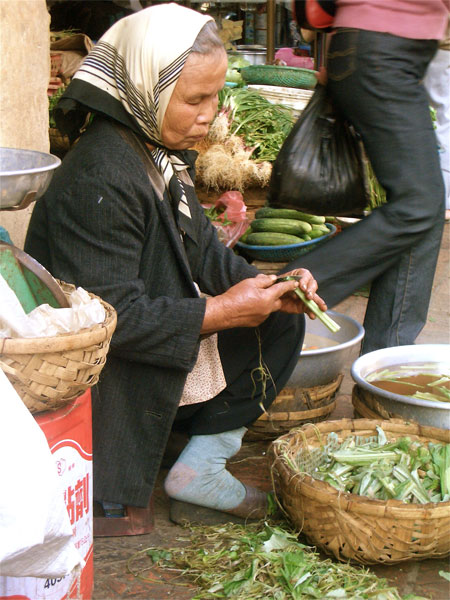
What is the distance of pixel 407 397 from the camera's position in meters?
2.60

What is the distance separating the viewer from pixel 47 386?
1.59m

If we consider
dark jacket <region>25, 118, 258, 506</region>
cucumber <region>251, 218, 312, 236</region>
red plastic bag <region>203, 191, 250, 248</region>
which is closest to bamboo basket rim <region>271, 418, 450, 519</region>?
dark jacket <region>25, 118, 258, 506</region>

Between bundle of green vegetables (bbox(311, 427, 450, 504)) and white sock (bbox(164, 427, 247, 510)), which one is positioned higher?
bundle of green vegetables (bbox(311, 427, 450, 504))

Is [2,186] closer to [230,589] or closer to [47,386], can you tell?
[47,386]

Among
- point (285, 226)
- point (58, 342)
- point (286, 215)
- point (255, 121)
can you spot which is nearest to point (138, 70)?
point (58, 342)

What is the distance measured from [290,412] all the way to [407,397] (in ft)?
2.00

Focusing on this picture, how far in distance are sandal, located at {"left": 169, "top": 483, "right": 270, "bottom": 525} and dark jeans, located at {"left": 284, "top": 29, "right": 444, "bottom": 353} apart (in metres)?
1.00

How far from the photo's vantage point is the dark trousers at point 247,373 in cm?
262

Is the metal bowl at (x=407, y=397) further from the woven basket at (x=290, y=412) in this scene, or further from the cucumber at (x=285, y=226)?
the cucumber at (x=285, y=226)

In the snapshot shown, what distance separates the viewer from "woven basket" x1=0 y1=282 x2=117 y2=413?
1.53m

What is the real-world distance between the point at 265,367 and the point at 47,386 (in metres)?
1.20

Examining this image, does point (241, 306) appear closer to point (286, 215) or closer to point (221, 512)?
point (221, 512)

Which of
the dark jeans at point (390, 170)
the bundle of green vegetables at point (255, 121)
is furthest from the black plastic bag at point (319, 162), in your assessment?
the bundle of green vegetables at point (255, 121)

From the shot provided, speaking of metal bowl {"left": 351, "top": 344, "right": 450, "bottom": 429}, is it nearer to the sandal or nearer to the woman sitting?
the woman sitting
